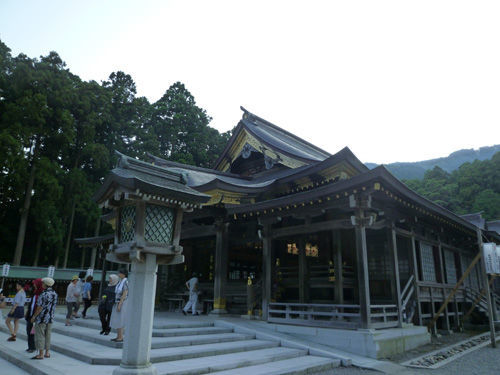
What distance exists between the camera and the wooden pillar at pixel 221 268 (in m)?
12.0

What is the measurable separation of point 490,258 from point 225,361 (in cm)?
915

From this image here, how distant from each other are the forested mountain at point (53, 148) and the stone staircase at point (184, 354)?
1624 cm

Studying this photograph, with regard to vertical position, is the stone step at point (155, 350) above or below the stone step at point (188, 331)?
below

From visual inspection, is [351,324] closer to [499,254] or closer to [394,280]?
[394,280]

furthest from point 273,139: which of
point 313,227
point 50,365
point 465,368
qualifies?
point 50,365

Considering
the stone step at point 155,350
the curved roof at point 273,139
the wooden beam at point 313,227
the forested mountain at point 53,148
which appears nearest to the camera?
the stone step at point 155,350

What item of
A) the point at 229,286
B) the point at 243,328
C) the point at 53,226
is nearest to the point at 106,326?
the point at 243,328

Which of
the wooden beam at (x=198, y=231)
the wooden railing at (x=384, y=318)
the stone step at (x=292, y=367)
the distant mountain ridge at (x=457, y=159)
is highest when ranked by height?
the distant mountain ridge at (x=457, y=159)

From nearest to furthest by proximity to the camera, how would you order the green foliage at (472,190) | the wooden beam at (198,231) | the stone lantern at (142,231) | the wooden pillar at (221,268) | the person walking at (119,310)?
the stone lantern at (142,231) → the person walking at (119,310) → the wooden pillar at (221,268) → the wooden beam at (198,231) → the green foliage at (472,190)

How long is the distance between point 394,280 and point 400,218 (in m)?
1.87

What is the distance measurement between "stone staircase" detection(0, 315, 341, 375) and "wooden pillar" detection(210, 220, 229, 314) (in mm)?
2391

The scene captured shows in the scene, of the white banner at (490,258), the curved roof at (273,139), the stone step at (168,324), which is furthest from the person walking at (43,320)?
the white banner at (490,258)

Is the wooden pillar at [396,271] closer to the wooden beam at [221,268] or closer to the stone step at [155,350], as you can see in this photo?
the stone step at [155,350]

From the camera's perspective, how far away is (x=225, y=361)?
266 inches
